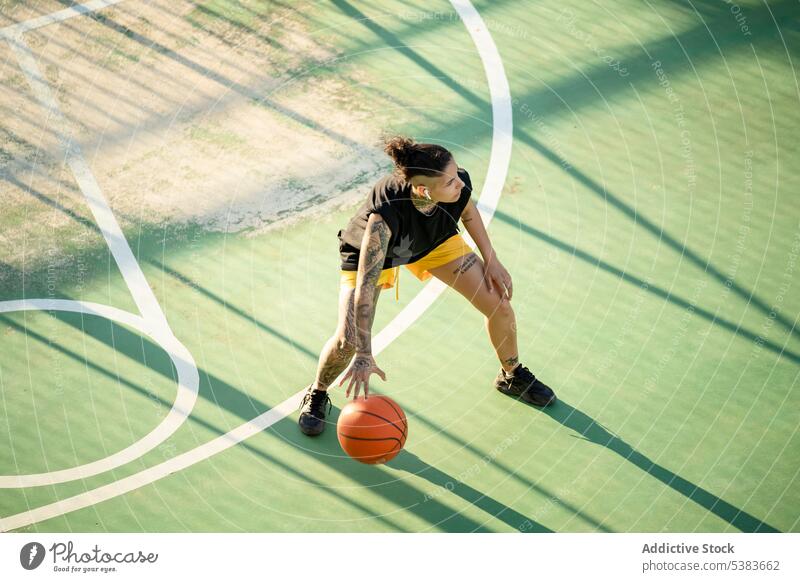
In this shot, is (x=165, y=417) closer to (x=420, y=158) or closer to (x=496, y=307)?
(x=496, y=307)

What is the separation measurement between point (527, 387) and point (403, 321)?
3.87 ft

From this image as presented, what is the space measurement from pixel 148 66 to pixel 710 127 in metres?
5.45

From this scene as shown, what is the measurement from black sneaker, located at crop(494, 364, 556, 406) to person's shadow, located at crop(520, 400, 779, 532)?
87 millimetres

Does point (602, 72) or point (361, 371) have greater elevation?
point (602, 72)

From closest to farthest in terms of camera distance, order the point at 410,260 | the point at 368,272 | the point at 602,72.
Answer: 1. the point at 368,272
2. the point at 410,260
3. the point at 602,72

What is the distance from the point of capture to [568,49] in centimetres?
928

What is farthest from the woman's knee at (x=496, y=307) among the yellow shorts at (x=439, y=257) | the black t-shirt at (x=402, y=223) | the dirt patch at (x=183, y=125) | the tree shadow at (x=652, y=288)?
the dirt patch at (x=183, y=125)

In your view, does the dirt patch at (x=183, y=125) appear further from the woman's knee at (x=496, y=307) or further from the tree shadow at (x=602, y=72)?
the woman's knee at (x=496, y=307)

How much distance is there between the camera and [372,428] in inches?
234

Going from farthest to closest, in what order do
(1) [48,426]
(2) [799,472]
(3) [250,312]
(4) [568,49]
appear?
(4) [568,49] → (3) [250,312] → (1) [48,426] → (2) [799,472]

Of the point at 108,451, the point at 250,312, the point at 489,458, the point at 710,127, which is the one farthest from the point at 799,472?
A: the point at 108,451

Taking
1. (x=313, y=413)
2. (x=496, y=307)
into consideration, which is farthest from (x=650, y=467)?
(x=313, y=413)

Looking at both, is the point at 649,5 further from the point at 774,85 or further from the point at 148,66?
the point at 148,66

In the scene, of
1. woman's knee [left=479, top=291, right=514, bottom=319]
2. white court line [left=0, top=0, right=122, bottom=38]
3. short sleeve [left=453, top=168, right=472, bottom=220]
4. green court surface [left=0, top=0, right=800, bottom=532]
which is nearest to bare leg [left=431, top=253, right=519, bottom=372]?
woman's knee [left=479, top=291, right=514, bottom=319]
